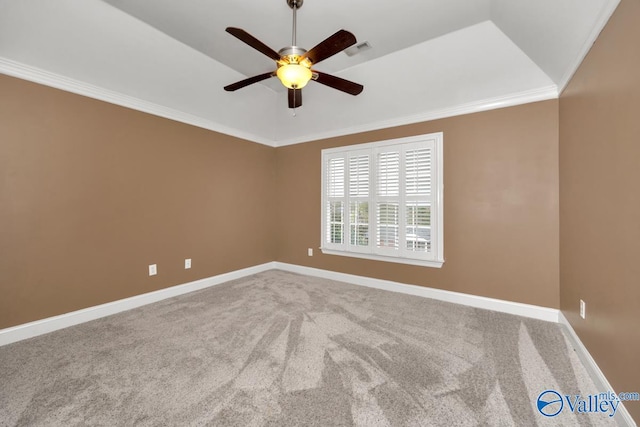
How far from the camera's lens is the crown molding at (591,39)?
1.58 m

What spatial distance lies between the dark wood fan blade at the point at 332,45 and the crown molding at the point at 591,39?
1.57m

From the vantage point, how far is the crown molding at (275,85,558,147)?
2.76 metres

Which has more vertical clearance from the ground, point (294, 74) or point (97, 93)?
point (97, 93)

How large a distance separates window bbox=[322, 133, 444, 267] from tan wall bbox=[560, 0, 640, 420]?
1.35m

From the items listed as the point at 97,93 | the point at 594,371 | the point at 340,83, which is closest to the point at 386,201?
the point at 340,83

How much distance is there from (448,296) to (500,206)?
4.23 ft

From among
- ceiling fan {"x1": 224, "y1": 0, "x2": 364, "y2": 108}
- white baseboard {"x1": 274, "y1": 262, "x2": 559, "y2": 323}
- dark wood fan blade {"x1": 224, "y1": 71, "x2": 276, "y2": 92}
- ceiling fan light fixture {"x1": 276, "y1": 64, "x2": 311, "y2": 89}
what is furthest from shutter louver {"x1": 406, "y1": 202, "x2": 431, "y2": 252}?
dark wood fan blade {"x1": 224, "y1": 71, "x2": 276, "y2": 92}

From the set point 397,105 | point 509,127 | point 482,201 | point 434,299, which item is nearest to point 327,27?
point 397,105

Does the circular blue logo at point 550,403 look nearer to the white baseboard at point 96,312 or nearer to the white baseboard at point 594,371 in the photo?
the white baseboard at point 594,371

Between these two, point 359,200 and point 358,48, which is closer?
point 358,48

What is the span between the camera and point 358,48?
9.75 feet

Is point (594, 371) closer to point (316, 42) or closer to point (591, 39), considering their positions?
point (591, 39)

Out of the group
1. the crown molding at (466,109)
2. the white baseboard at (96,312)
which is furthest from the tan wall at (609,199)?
the white baseboard at (96,312)

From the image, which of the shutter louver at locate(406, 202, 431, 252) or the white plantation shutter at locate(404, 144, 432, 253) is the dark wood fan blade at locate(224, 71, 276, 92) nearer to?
the white plantation shutter at locate(404, 144, 432, 253)
